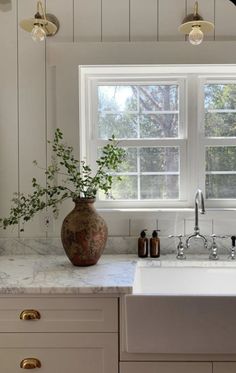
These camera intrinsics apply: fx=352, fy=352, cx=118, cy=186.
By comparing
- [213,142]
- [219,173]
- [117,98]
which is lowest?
[219,173]

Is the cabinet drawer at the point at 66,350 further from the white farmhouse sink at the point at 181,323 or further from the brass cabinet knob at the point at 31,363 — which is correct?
the white farmhouse sink at the point at 181,323

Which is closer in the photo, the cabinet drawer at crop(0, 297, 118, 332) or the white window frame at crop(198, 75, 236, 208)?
the cabinet drawer at crop(0, 297, 118, 332)

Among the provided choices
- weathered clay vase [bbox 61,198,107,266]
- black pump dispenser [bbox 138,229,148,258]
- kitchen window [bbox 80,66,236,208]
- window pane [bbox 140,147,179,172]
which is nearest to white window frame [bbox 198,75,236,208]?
kitchen window [bbox 80,66,236,208]

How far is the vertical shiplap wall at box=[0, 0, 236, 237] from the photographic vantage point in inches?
82.9

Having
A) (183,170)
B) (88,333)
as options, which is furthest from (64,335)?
(183,170)

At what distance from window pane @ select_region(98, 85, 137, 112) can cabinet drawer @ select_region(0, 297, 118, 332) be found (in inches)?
51.0

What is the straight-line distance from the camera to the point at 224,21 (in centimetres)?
210

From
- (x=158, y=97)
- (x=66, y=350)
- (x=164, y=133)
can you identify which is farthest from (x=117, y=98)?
(x=66, y=350)

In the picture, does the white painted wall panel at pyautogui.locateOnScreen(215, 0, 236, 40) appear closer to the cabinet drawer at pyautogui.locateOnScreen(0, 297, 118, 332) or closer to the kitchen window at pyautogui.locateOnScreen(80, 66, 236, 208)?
the kitchen window at pyautogui.locateOnScreen(80, 66, 236, 208)

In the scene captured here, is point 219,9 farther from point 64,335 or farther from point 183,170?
point 64,335

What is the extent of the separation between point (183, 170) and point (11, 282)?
1272mm

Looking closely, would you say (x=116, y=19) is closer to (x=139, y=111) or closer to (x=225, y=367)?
(x=139, y=111)

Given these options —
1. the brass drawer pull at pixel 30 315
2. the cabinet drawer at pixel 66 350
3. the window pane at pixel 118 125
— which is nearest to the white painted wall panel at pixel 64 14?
the window pane at pixel 118 125

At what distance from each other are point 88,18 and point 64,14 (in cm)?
15
